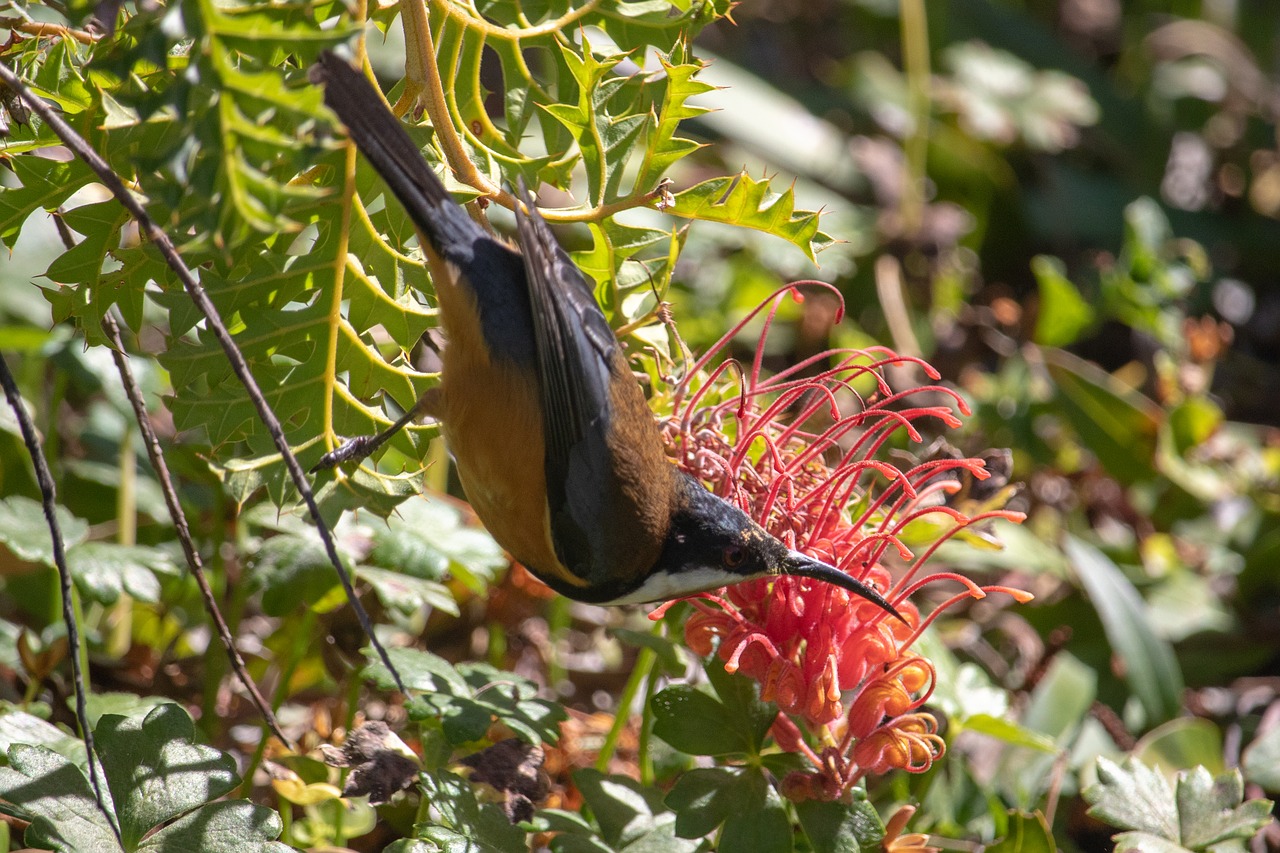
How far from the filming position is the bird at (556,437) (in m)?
2.02

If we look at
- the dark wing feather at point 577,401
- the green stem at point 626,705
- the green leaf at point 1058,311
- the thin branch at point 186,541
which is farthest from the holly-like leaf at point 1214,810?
the green leaf at point 1058,311

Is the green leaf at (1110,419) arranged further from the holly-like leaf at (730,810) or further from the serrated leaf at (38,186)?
the serrated leaf at (38,186)

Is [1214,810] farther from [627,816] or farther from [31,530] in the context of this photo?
[31,530]

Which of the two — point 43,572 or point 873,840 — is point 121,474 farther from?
point 873,840

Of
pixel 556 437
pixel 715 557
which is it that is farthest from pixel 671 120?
pixel 715 557

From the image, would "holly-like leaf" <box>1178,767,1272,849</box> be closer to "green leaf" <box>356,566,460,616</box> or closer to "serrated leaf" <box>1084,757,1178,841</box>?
"serrated leaf" <box>1084,757,1178,841</box>

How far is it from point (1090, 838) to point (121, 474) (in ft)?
7.58

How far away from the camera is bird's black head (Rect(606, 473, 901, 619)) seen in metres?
1.79

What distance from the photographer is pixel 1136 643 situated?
296cm

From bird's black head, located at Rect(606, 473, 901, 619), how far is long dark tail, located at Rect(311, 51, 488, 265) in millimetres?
608

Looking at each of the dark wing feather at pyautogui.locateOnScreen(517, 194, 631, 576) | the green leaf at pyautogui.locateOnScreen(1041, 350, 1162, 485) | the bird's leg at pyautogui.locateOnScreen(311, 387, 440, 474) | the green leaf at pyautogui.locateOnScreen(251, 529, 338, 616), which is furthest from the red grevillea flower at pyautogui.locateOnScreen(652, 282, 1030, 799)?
the green leaf at pyautogui.locateOnScreen(1041, 350, 1162, 485)

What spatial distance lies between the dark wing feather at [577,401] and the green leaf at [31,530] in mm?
892

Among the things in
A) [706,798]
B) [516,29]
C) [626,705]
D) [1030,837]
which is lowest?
[1030,837]

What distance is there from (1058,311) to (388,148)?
276 cm
